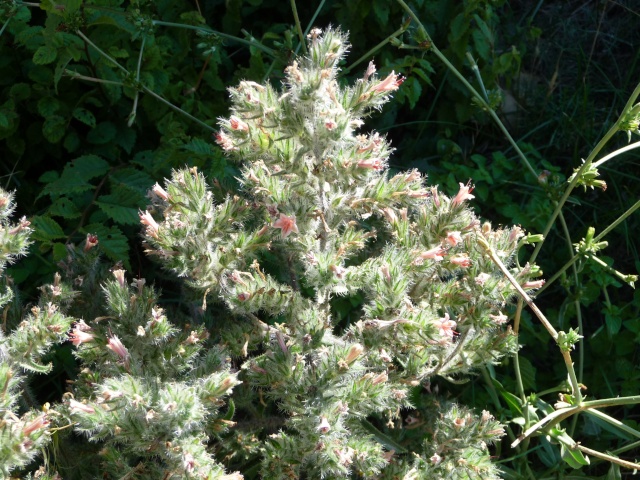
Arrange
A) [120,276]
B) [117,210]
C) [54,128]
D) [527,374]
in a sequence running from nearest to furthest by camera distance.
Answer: [120,276] → [117,210] → [527,374] → [54,128]

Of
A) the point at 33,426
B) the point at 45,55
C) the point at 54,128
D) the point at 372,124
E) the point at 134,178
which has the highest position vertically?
the point at 372,124

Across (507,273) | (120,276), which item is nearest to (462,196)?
(507,273)

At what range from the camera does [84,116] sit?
294 centimetres

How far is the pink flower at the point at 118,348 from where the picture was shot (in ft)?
6.04

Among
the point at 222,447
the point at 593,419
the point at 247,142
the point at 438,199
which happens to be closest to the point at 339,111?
the point at 247,142

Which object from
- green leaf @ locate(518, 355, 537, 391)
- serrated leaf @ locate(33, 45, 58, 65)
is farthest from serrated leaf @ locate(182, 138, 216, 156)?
green leaf @ locate(518, 355, 537, 391)

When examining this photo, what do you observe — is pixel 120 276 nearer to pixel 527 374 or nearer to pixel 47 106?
pixel 47 106

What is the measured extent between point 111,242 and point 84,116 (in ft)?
2.37

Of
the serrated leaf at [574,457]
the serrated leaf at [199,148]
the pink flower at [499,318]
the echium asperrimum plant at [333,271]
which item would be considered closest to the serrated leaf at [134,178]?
the serrated leaf at [199,148]

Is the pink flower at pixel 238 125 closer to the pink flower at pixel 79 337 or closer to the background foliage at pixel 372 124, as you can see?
the background foliage at pixel 372 124

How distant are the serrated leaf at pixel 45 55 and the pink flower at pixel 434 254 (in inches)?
61.3

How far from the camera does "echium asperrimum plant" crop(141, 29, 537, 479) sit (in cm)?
186

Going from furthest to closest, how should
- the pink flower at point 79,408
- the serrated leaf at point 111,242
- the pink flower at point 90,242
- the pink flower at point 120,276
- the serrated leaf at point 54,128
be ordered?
1. the serrated leaf at point 54,128
2. the serrated leaf at point 111,242
3. the pink flower at point 90,242
4. the pink flower at point 120,276
5. the pink flower at point 79,408


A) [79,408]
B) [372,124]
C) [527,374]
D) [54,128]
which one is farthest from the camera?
[372,124]
